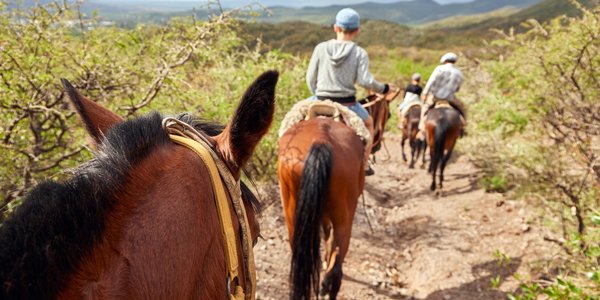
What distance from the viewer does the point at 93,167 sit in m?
0.98

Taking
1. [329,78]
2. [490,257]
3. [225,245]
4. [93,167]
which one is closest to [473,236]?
[490,257]

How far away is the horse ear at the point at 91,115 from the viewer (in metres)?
1.29

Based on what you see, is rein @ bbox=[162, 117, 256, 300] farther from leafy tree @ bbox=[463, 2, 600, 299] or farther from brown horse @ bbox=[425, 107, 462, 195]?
brown horse @ bbox=[425, 107, 462, 195]

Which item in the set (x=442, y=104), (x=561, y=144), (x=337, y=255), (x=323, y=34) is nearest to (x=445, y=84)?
(x=442, y=104)

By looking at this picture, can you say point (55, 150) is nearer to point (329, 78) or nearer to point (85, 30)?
point (85, 30)

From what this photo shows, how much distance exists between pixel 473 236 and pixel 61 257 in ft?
19.0

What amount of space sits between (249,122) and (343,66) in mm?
3163

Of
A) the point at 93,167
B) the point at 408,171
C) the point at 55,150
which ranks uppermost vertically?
the point at 93,167

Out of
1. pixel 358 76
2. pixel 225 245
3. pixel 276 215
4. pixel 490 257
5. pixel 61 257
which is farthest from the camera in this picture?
pixel 276 215

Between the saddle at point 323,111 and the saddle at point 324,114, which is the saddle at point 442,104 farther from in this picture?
the saddle at point 323,111

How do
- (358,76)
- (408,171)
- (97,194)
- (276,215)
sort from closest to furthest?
(97,194) < (358,76) < (276,215) < (408,171)

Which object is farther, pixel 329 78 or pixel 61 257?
pixel 329 78

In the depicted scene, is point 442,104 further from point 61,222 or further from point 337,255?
point 61,222

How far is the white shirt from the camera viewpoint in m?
7.24
